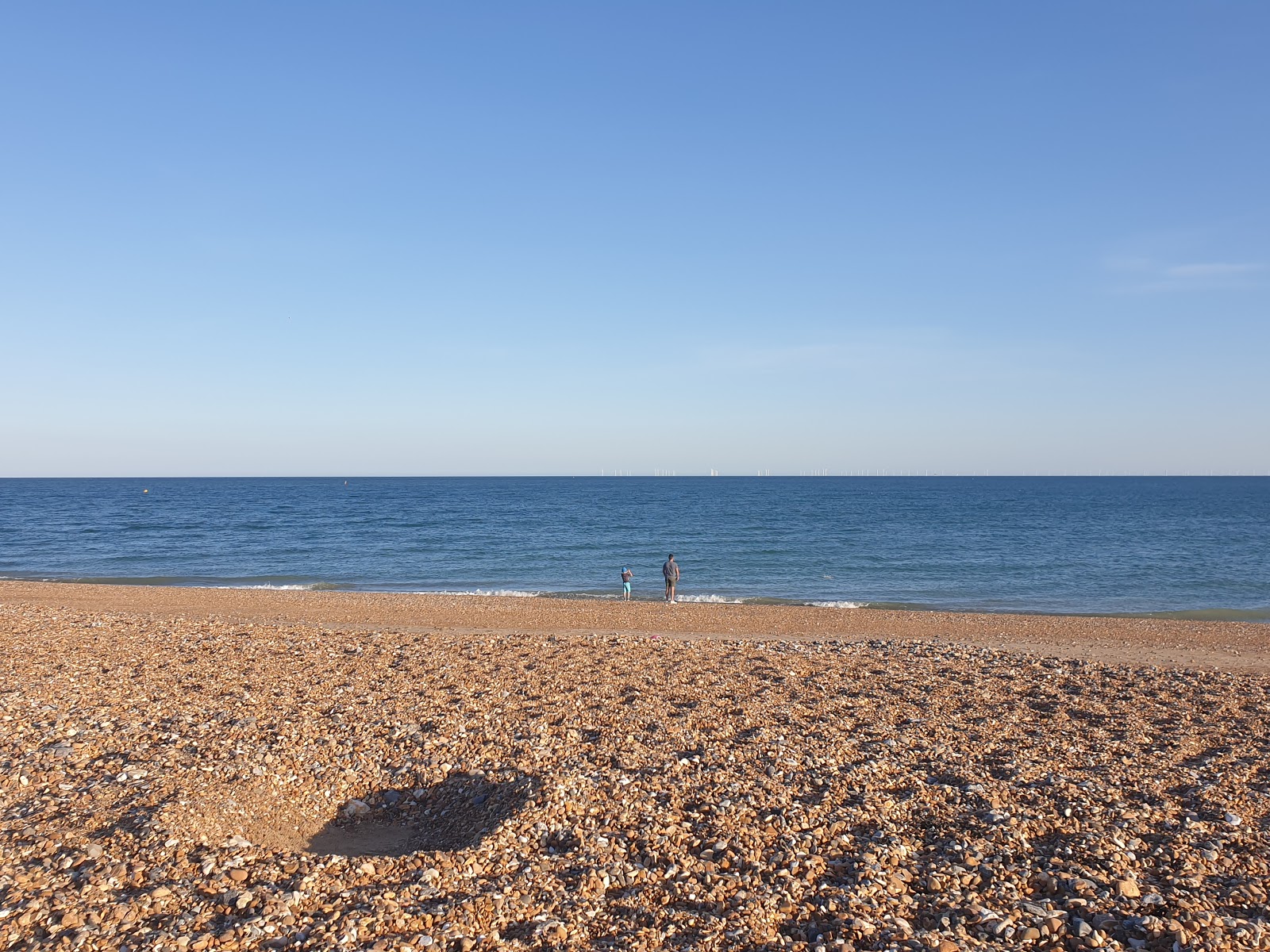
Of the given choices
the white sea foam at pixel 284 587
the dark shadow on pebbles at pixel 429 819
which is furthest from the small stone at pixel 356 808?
the white sea foam at pixel 284 587

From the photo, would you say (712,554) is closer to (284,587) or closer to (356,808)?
(284,587)

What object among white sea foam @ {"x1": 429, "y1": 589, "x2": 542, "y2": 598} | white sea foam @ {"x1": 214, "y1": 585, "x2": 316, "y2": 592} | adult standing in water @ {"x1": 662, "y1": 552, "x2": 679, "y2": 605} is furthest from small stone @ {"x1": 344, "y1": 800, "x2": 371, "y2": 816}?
white sea foam @ {"x1": 214, "y1": 585, "x2": 316, "y2": 592}

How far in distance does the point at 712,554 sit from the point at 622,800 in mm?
33487

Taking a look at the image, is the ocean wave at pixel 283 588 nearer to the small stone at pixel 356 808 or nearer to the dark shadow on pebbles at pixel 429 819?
the small stone at pixel 356 808

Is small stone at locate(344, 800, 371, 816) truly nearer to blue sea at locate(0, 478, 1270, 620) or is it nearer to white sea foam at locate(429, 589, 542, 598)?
white sea foam at locate(429, 589, 542, 598)

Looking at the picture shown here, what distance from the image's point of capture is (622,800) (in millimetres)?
7797

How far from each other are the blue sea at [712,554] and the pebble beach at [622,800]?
14.4 metres

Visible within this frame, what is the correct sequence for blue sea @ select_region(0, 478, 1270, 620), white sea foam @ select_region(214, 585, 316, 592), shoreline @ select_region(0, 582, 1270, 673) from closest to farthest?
shoreline @ select_region(0, 582, 1270, 673) < white sea foam @ select_region(214, 585, 316, 592) < blue sea @ select_region(0, 478, 1270, 620)

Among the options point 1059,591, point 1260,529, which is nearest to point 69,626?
point 1059,591

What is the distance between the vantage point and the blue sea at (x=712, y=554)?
29.3 m

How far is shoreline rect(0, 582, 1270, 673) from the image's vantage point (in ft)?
58.1

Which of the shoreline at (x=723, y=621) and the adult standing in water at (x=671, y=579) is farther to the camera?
the adult standing in water at (x=671, y=579)

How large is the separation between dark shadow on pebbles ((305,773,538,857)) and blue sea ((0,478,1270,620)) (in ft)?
62.8

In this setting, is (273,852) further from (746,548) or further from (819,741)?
(746,548)
